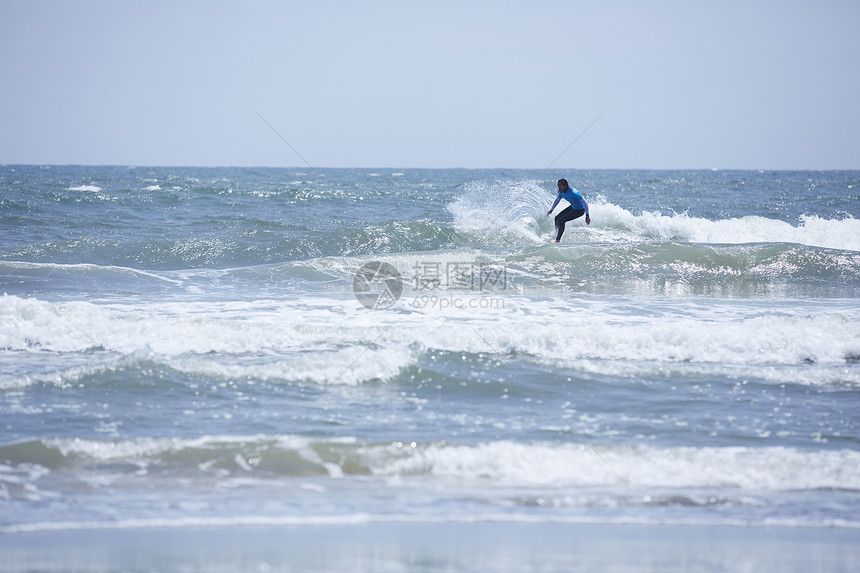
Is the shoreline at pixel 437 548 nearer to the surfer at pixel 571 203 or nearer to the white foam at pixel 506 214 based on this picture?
the surfer at pixel 571 203

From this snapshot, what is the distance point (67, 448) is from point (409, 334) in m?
4.11

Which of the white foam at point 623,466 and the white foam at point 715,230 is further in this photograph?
the white foam at point 715,230

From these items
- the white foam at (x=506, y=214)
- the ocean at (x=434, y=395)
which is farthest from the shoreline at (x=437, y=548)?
the white foam at (x=506, y=214)

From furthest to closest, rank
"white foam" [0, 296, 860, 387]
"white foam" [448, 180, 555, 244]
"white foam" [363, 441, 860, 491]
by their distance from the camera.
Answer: "white foam" [448, 180, 555, 244]
"white foam" [0, 296, 860, 387]
"white foam" [363, 441, 860, 491]

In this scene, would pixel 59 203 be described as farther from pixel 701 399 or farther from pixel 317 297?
pixel 701 399

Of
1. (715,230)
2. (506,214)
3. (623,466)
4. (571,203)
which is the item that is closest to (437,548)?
(623,466)

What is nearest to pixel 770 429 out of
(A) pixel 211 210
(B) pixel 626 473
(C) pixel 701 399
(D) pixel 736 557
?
(C) pixel 701 399

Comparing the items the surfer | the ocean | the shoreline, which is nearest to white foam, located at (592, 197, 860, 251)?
the surfer

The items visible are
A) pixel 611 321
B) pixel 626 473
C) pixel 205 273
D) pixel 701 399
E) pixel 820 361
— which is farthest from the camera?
pixel 205 273

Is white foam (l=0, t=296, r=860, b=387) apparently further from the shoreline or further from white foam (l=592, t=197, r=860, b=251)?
white foam (l=592, t=197, r=860, b=251)

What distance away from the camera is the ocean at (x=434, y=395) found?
4.38 m

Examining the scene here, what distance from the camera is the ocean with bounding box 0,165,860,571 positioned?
14.4 ft

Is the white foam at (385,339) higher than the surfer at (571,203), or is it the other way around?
the surfer at (571,203)

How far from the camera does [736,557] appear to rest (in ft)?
12.1
